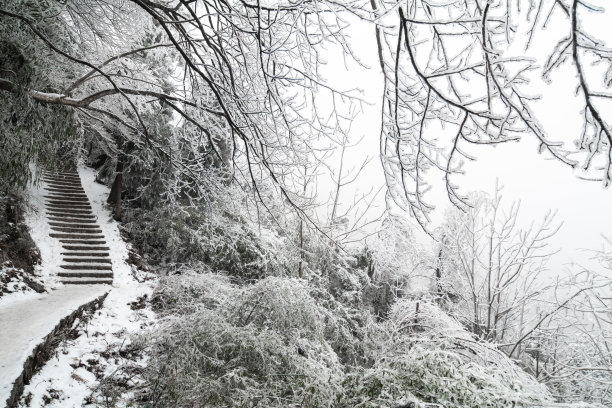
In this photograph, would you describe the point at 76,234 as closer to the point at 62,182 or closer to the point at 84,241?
the point at 84,241

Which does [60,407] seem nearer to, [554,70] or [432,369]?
[432,369]

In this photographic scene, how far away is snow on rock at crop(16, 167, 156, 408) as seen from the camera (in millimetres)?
3639

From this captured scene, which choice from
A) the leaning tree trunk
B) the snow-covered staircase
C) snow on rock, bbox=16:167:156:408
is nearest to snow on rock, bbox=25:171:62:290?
the snow-covered staircase

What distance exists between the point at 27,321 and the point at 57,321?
1.39ft

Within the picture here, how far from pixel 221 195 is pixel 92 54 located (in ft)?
12.3

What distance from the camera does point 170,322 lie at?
4289 mm

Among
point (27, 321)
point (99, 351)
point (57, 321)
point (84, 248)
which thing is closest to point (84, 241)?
point (84, 248)

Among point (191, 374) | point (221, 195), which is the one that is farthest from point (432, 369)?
point (221, 195)

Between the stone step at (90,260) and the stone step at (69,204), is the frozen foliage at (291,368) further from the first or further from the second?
the stone step at (69,204)

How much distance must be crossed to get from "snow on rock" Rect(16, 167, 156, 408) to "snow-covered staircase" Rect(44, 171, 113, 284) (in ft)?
1.35

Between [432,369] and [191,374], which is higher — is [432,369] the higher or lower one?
the higher one

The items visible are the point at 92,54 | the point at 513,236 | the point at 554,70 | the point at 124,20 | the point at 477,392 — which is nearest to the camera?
the point at 554,70

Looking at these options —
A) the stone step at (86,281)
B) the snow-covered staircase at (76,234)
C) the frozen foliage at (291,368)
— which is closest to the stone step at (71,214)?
the snow-covered staircase at (76,234)

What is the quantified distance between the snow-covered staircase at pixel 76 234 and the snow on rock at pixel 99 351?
413 millimetres
